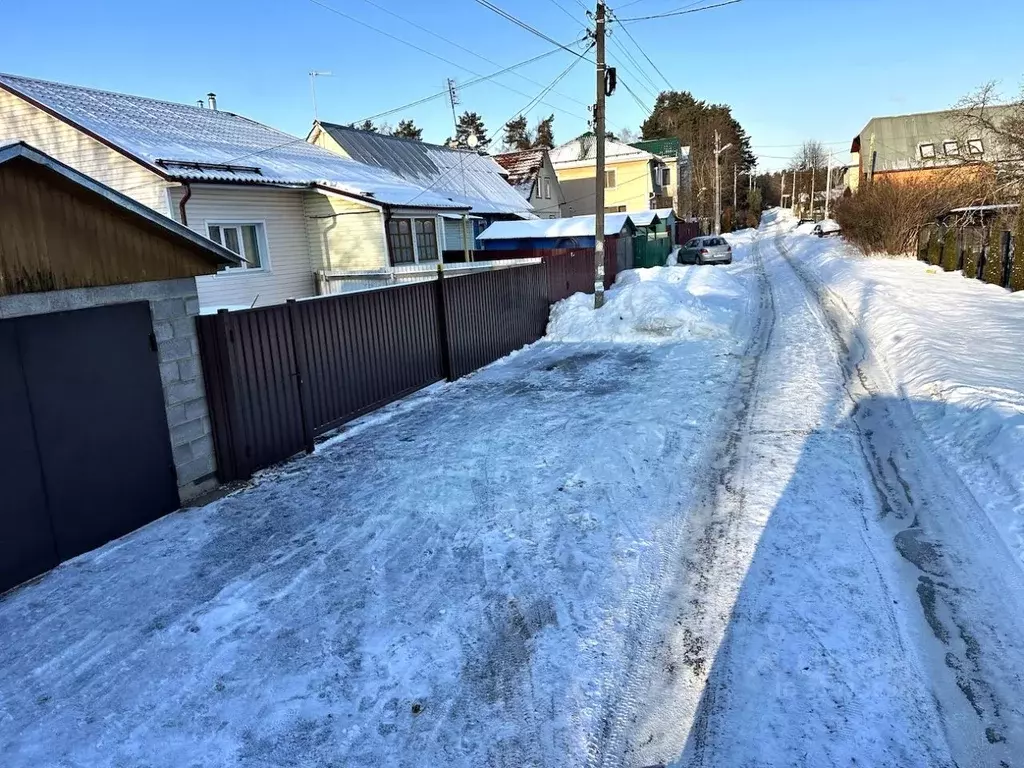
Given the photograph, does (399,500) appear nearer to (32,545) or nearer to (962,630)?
(32,545)

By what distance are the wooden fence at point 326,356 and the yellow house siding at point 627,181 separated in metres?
37.9

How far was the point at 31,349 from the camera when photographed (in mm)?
4949

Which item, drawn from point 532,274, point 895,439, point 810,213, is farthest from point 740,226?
point 895,439

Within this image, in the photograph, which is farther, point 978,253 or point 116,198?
point 978,253

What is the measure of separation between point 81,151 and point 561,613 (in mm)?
16062

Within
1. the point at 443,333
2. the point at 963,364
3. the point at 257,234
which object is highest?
the point at 257,234

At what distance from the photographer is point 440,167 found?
31.1m

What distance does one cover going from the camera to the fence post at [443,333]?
11.1m

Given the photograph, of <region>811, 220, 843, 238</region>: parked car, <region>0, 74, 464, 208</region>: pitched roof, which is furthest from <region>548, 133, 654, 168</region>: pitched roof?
<region>0, 74, 464, 208</region>: pitched roof

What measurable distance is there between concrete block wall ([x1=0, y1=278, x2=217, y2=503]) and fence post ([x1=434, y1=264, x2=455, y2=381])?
16.3ft

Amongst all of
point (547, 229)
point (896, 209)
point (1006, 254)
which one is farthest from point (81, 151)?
point (896, 209)

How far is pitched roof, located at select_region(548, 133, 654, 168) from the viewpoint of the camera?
4686 cm

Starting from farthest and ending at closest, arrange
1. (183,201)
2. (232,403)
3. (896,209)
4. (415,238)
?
(896,209)
(415,238)
(183,201)
(232,403)

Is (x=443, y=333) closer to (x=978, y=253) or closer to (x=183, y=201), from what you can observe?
(x=183, y=201)
